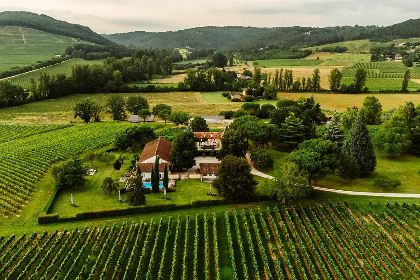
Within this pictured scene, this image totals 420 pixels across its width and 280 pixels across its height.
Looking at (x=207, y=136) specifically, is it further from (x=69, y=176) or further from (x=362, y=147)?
(x=362, y=147)

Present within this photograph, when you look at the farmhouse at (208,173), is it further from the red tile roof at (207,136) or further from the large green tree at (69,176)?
the large green tree at (69,176)

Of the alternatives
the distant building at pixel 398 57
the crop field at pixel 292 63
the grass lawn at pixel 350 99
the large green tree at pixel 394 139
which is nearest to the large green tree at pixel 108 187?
the large green tree at pixel 394 139

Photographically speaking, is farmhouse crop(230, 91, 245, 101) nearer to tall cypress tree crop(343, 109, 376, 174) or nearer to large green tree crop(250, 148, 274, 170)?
large green tree crop(250, 148, 274, 170)

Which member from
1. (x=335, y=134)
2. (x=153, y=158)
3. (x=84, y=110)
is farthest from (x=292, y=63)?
(x=153, y=158)

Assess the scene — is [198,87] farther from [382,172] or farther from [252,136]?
[382,172]

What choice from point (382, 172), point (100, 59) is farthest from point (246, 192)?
point (100, 59)
